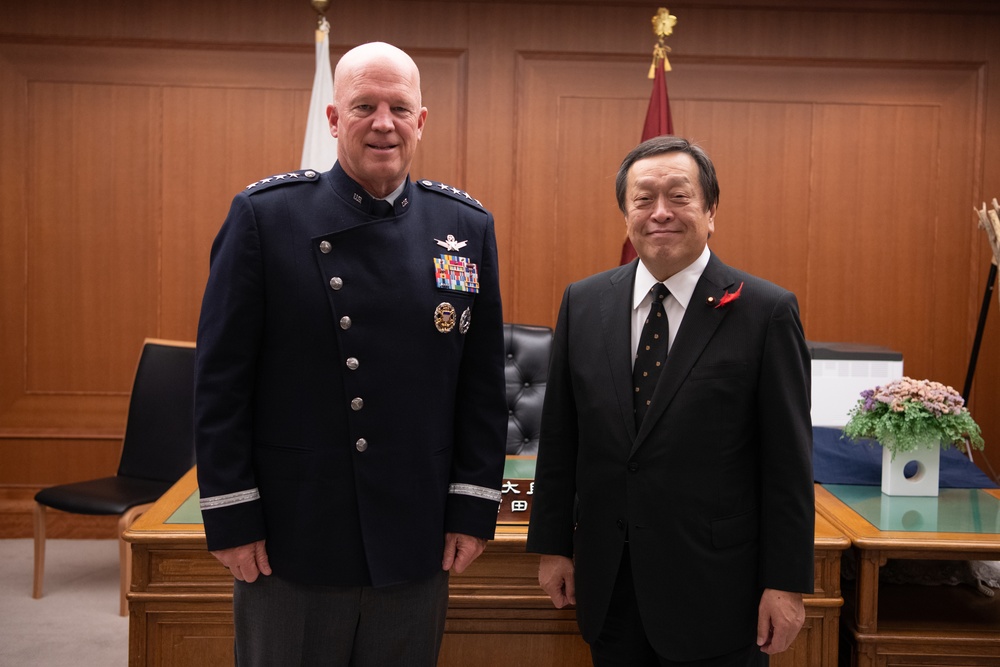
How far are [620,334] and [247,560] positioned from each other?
746 mm

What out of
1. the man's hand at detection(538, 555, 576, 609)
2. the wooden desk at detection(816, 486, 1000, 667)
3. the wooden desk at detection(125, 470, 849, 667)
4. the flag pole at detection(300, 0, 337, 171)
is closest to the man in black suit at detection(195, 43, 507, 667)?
the man's hand at detection(538, 555, 576, 609)

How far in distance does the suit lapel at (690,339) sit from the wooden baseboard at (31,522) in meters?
3.82

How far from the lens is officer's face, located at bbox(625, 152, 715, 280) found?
1.61m

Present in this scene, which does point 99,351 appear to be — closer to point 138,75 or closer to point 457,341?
point 138,75

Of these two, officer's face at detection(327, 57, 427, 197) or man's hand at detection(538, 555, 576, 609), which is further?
man's hand at detection(538, 555, 576, 609)

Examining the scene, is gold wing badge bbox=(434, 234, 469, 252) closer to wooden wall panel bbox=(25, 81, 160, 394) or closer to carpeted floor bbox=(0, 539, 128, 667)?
carpeted floor bbox=(0, 539, 128, 667)

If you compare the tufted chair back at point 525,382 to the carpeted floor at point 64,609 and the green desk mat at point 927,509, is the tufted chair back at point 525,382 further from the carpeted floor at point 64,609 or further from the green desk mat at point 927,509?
the carpeted floor at point 64,609

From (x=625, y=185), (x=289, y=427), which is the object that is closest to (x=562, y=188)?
(x=625, y=185)

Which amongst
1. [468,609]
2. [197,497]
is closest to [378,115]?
[468,609]

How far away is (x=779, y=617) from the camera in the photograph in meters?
1.58

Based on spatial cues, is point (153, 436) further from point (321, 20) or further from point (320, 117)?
point (321, 20)

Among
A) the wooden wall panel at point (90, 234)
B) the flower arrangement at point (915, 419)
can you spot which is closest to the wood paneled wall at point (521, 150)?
the wooden wall panel at point (90, 234)

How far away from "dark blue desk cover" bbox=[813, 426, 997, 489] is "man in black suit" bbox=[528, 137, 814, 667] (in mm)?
1350

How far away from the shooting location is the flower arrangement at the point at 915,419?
8.77 feet
